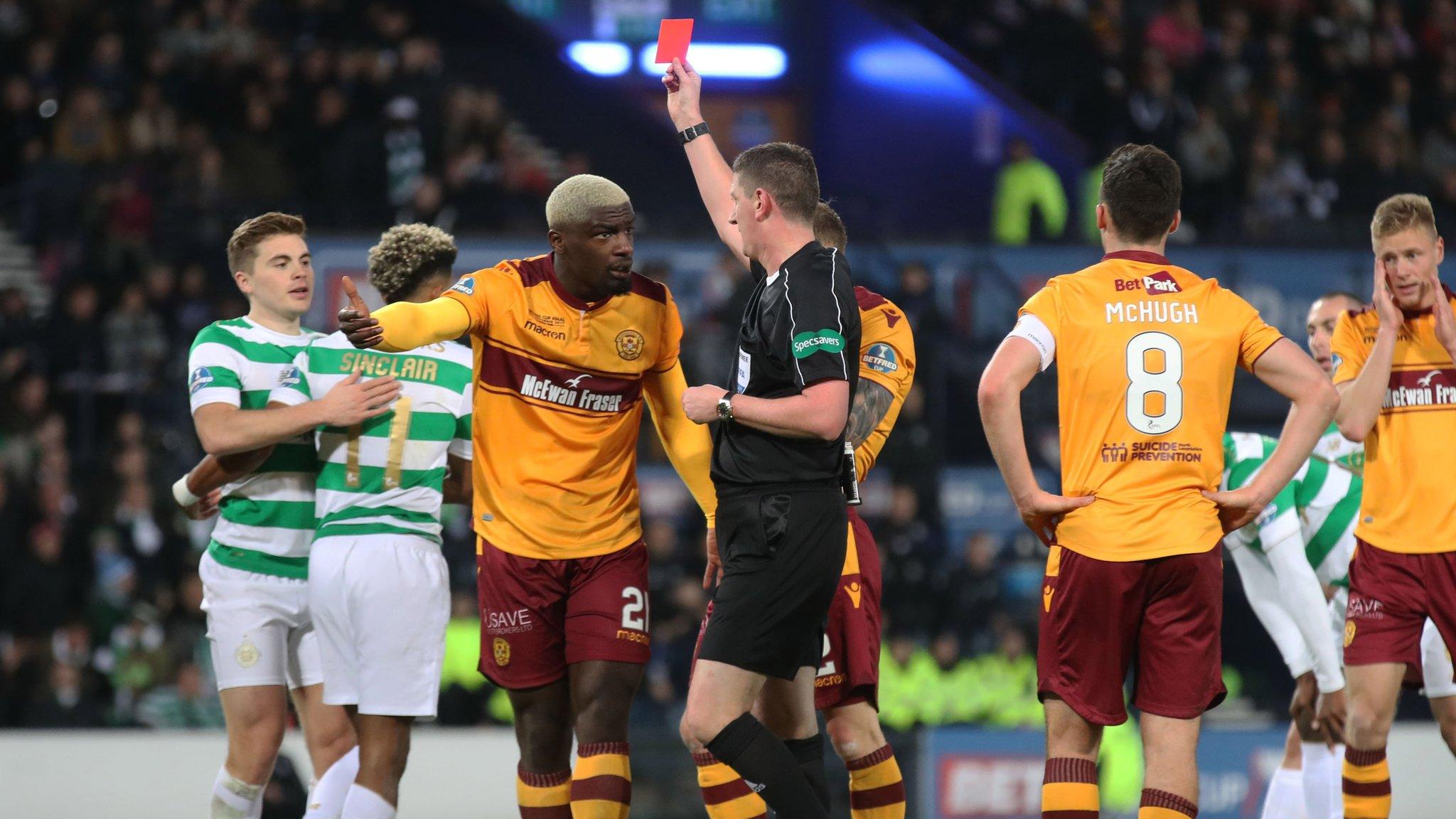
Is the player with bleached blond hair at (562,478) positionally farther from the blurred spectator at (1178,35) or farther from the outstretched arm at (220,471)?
the blurred spectator at (1178,35)

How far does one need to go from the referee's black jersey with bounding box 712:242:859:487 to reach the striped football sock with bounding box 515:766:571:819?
129 cm

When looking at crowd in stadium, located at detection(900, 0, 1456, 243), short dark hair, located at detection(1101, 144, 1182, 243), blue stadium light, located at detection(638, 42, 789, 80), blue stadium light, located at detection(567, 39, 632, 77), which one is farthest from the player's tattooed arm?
blue stadium light, located at detection(638, 42, 789, 80)

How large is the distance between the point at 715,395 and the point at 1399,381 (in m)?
3.09

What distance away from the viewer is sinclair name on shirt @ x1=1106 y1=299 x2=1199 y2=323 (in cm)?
479

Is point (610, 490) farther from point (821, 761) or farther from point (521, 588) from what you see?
point (821, 761)

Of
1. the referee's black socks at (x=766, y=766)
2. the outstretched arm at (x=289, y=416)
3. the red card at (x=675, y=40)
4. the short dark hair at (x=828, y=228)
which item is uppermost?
the red card at (x=675, y=40)

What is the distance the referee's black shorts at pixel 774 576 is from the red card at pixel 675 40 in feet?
5.66

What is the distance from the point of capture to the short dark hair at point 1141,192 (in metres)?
4.83

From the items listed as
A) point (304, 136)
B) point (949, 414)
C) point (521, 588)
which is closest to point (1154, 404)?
point (521, 588)

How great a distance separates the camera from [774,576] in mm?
4621

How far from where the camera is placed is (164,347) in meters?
12.3

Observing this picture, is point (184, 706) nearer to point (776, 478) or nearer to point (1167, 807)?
point (776, 478)

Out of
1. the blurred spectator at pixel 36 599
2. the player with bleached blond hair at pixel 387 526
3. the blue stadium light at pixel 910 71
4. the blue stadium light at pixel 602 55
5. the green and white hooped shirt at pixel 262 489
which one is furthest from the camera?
the blue stadium light at pixel 602 55

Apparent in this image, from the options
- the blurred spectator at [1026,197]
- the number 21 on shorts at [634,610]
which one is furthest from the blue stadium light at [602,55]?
the number 21 on shorts at [634,610]
